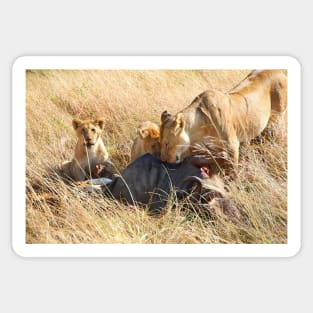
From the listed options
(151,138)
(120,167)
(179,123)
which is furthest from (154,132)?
(120,167)

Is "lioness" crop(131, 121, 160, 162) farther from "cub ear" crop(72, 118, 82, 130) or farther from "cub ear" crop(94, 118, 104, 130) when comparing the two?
"cub ear" crop(72, 118, 82, 130)

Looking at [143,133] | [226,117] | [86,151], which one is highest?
[226,117]

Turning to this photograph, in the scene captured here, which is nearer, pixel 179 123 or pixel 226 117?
pixel 179 123

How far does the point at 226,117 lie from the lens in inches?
395

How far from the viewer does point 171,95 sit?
9992 millimetres

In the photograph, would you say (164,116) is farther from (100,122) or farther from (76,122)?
(76,122)

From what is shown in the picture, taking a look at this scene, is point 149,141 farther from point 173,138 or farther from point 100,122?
point 100,122

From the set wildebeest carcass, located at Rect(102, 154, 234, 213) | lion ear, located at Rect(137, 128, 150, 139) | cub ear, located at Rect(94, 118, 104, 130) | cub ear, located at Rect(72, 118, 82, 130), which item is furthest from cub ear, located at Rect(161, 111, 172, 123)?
cub ear, located at Rect(72, 118, 82, 130)

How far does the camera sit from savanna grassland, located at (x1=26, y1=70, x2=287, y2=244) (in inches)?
389

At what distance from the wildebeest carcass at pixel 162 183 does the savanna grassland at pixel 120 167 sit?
0.07 metres

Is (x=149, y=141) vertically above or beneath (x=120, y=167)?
above

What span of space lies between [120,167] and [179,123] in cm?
52

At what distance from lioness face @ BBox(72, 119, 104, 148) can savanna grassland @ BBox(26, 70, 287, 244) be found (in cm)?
5

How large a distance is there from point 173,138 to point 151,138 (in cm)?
16
